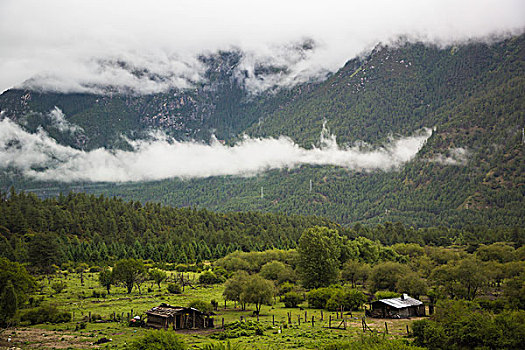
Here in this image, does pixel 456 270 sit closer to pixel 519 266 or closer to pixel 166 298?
pixel 519 266

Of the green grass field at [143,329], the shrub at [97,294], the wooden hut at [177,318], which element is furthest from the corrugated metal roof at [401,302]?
the shrub at [97,294]

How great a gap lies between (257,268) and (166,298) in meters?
51.8

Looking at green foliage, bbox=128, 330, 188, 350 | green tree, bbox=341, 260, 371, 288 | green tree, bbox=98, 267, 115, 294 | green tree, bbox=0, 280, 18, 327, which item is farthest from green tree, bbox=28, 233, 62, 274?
green foliage, bbox=128, 330, 188, 350

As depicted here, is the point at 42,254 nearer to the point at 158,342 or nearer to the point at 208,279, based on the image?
the point at 208,279

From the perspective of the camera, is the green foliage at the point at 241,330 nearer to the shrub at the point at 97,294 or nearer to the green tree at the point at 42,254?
the shrub at the point at 97,294

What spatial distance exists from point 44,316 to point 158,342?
35034 mm

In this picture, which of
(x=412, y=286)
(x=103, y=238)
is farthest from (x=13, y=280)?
(x=103, y=238)

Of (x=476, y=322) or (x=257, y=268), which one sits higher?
(x=476, y=322)

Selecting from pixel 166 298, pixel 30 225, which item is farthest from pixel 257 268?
pixel 30 225

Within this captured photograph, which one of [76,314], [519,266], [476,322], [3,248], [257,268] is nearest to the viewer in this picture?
[476,322]

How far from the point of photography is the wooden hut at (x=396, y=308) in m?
78.2

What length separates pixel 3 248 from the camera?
12038cm

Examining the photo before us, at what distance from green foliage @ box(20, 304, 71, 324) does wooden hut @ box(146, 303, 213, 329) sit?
43.9 feet

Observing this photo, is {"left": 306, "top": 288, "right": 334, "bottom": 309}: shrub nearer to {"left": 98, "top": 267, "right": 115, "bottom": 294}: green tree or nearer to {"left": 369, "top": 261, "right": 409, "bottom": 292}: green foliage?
{"left": 369, "top": 261, "right": 409, "bottom": 292}: green foliage
